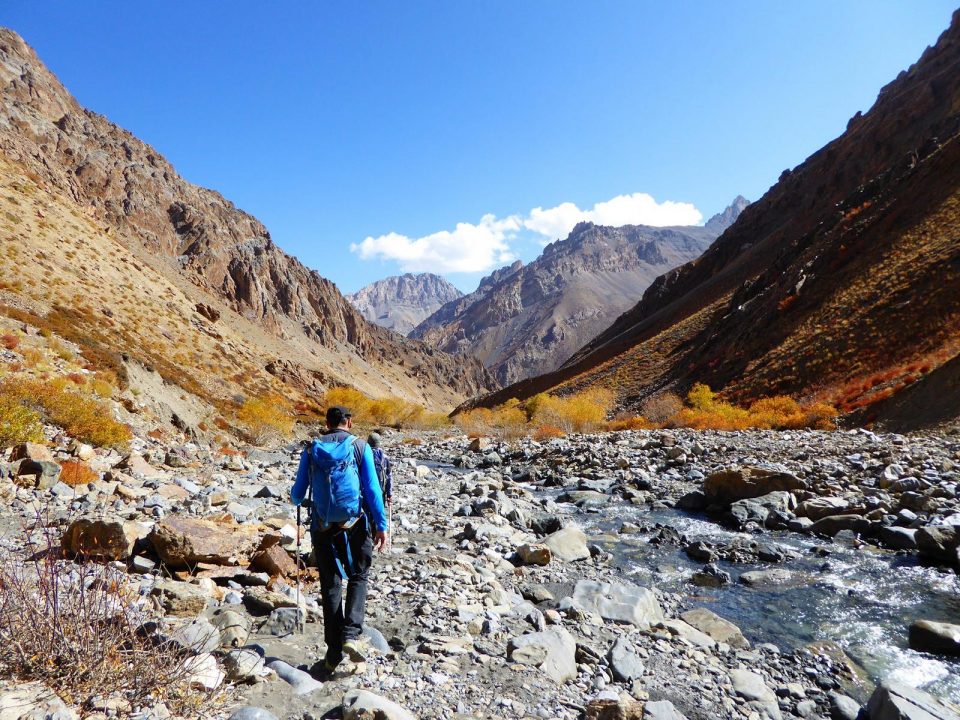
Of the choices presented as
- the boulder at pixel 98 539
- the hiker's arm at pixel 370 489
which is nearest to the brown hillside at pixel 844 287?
the hiker's arm at pixel 370 489

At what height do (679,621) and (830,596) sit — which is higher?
(679,621)

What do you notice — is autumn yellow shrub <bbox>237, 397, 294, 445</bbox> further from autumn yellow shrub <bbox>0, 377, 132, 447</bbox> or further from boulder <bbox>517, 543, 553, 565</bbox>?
boulder <bbox>517, 543, 553, 565</bbox>

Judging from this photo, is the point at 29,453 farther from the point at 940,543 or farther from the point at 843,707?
the point at 940,543

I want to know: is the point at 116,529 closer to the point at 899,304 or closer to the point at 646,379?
the point at 899,304

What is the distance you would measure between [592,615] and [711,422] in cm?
2811

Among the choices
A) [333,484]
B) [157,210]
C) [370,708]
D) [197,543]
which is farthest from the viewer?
[157,210]

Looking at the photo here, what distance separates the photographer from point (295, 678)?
414cm

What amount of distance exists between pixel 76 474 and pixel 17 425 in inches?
89.0

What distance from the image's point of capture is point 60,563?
16.5 ft

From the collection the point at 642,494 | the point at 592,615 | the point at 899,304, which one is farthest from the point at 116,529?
the point at 899,304

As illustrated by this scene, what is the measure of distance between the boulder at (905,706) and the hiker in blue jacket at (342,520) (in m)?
4.65

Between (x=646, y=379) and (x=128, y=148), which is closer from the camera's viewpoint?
(x=646, y=379)

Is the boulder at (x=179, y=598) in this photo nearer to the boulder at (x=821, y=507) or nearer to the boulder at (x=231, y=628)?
the boulder at (x=231, y=628)

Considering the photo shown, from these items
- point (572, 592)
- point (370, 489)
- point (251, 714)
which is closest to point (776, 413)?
point (572, 592)
